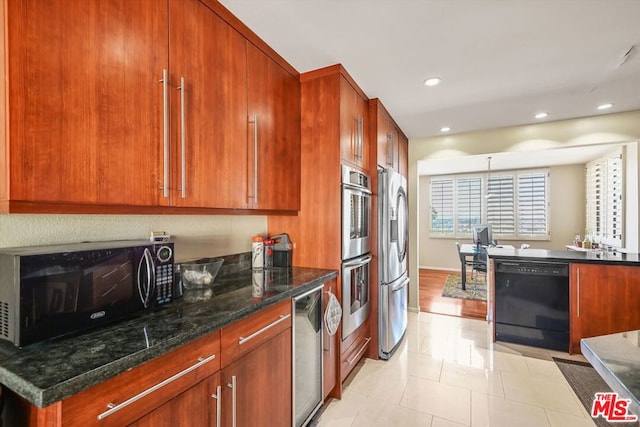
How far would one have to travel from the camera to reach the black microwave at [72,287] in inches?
34.1

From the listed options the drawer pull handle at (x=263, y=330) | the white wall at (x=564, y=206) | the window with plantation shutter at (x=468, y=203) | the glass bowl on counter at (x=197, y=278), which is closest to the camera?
the drawer pull handle at (x=263, y=330)

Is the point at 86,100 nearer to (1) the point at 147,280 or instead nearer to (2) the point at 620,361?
(1) the point at 147,280

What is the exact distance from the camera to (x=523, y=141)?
3.52 meters

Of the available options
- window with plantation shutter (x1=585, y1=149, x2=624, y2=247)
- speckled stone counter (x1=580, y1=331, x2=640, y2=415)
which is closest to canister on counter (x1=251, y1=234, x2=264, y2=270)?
speckled stone counter (x1=580, y1=331, x2=640, y2=415)

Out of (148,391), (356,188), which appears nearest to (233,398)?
(148,391)

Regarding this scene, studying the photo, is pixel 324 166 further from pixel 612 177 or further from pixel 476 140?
pixel 612 177

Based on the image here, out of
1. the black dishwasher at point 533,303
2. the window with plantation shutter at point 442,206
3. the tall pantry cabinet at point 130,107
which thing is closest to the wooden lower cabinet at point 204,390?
the tall pantry cabinet at point 130,107

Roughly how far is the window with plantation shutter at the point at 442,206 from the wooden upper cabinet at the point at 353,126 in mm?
5060

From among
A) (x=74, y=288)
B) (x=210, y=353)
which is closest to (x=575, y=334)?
(x=210, y=353)

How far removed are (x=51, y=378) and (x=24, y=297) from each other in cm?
29

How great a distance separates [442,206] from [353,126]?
18.0 ft

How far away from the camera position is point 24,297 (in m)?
0.86

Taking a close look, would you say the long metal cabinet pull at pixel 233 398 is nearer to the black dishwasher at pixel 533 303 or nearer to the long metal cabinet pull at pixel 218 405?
the long metal cabinet pull at pixel 218 405

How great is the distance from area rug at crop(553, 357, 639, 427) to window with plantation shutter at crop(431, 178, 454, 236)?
15.0 ft
